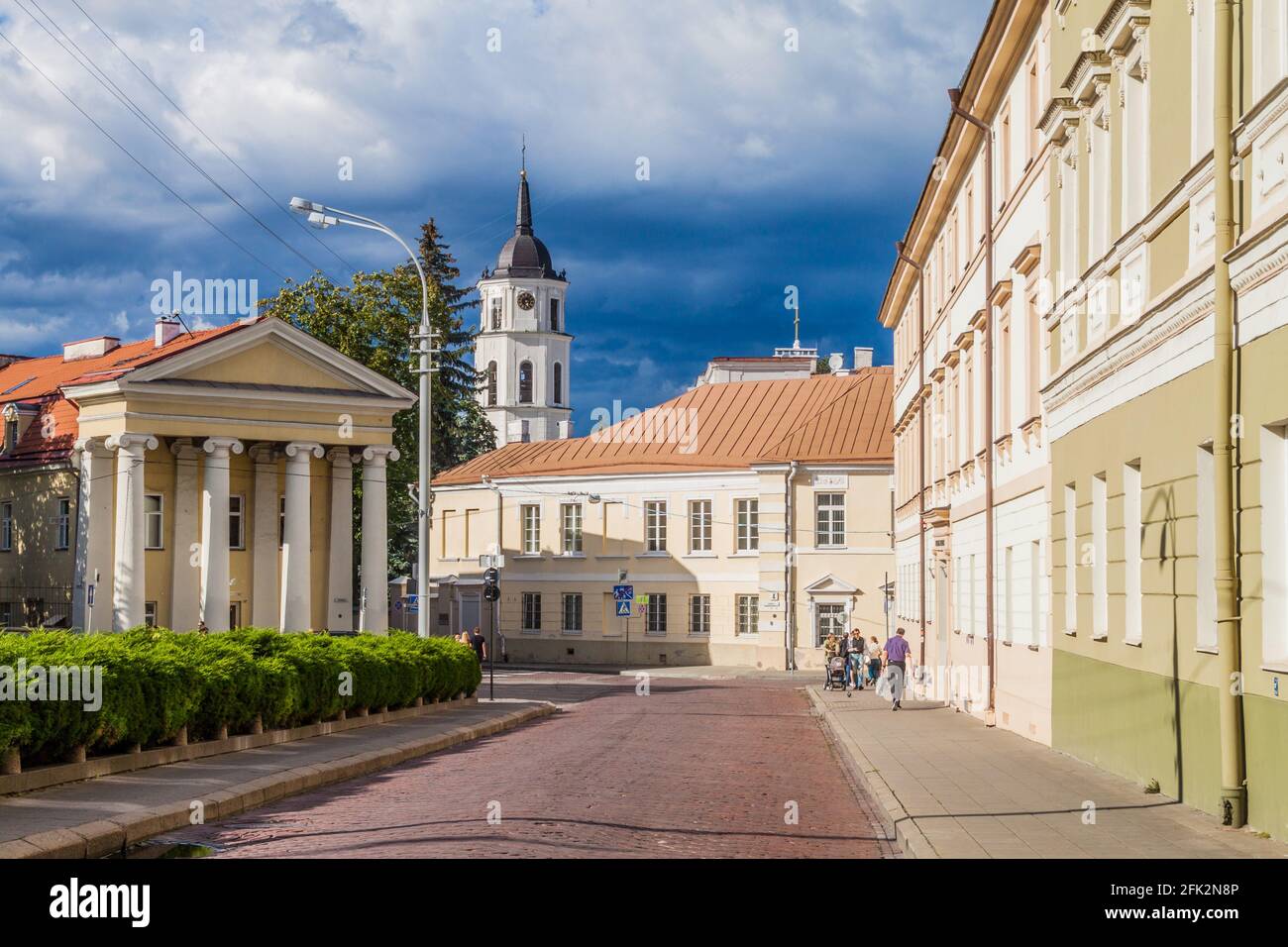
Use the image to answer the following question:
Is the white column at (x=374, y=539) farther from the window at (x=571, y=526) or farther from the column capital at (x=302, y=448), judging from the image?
the window at (x=571, y=526)

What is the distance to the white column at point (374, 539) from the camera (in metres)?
46.9

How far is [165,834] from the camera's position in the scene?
13461 millimetres

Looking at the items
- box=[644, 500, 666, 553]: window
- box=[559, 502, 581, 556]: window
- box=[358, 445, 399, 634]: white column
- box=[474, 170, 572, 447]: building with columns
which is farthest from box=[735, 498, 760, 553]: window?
box=[474, 170, 572, 447]: building with columns

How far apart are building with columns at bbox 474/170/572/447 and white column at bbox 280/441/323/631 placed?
74126mm

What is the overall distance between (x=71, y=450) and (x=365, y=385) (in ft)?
27.6

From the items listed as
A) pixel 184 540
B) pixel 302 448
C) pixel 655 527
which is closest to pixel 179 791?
pixel 302 448

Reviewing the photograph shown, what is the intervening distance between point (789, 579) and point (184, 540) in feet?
75.7

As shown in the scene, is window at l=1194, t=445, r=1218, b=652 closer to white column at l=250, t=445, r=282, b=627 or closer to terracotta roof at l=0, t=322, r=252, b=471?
terracotta roof at l=0, t=322, r=252, b=471

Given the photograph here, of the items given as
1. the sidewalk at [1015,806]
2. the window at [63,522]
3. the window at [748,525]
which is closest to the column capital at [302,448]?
the window at [63,522]

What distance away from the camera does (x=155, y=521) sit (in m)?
45.4

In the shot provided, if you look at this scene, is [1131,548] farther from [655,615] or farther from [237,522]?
[655,615]

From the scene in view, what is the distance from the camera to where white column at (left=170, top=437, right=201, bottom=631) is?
4531 cm

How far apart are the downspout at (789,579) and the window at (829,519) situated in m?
0.96
